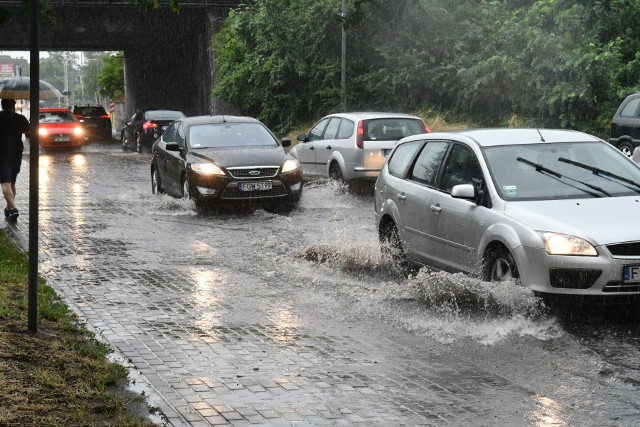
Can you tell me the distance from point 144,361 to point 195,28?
154ft

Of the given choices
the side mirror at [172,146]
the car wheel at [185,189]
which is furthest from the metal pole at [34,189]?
the side mirror at [172,146]

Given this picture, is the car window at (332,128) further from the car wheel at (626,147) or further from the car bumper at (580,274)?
the car bumper at (580,274)

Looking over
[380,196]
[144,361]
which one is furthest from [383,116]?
[144,361]

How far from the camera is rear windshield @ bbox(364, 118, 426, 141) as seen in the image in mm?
21094

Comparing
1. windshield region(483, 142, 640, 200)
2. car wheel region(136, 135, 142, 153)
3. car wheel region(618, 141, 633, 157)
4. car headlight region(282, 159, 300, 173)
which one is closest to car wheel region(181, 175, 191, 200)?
car headlight region(282, 159, 300, 173)

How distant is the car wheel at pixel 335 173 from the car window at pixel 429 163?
→ 10.0 metres

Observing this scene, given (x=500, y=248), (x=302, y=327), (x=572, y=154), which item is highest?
(x=572, y=154)

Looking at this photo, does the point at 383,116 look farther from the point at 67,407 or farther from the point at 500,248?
the point at 67,407

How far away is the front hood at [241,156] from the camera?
18.0 meters

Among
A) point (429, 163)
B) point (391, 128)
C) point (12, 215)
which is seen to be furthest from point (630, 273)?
point (391, 128)

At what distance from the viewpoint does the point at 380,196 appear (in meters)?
12.1

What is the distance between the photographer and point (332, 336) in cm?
852

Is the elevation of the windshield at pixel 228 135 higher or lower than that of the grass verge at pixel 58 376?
higher

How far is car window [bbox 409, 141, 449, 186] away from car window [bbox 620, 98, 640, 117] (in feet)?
46.2
